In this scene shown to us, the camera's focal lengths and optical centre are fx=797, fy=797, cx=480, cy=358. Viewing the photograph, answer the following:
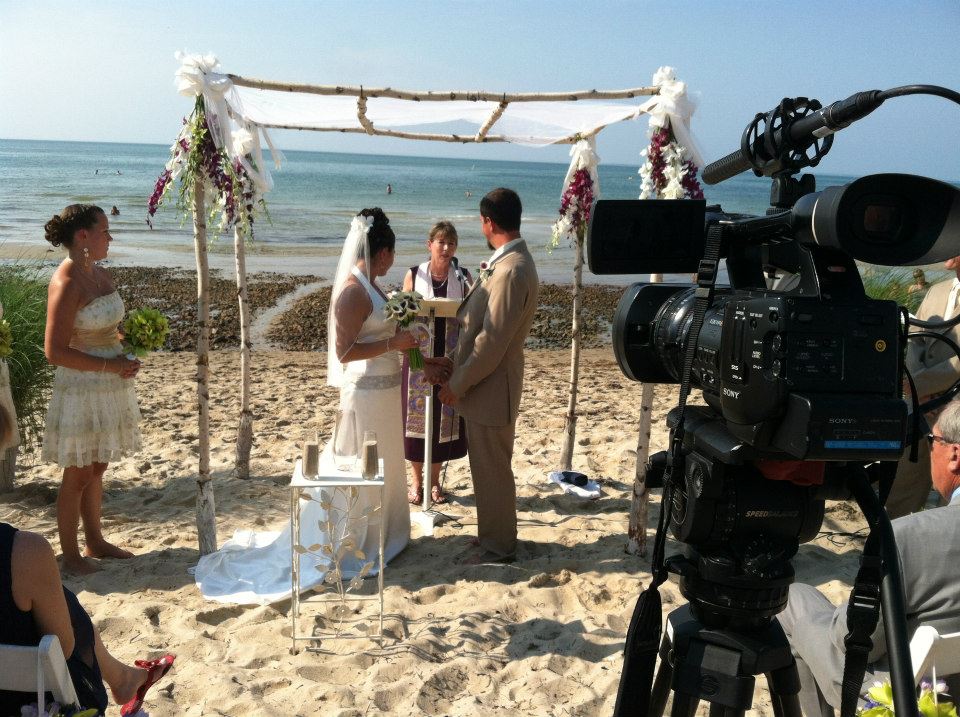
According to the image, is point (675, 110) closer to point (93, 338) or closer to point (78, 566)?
point (93, 338)

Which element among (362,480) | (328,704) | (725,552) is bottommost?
(328,704)

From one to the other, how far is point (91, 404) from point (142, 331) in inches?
18.8

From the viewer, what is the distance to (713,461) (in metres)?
1.61

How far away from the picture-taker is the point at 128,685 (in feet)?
8.59

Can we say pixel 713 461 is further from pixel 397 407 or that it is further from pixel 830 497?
pixel 397 407

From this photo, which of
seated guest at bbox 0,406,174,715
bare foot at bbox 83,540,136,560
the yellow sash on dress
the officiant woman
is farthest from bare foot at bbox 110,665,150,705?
the officiant woman

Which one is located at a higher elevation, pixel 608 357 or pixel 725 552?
pixel 725 552

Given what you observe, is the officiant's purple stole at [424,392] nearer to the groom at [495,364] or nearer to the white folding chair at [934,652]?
the groom at [495,364]

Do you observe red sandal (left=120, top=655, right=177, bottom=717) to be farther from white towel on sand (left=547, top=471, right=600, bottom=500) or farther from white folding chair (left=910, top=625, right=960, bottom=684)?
white towel on sand (left=547, top=471, right=600, bottom=500)

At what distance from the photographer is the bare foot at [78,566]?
430 centimetres

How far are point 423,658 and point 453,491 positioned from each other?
2.43 meters

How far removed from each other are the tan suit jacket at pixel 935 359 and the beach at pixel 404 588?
1.14 metres

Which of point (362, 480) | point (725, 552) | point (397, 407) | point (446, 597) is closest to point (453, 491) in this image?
point (397, 407)

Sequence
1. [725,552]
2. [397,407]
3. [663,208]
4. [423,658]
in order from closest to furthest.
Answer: [725,552]
[663,208]
[423,658]
[397,407]
